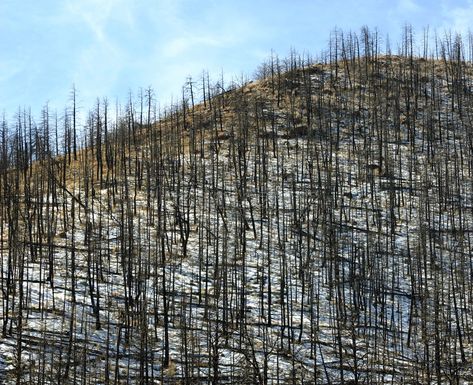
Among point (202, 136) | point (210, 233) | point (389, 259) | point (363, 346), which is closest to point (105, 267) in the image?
point (210, 233)

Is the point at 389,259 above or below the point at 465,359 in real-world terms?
above

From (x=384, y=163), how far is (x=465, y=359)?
23756 millimetres

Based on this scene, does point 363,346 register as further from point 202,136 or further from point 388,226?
point 202,136

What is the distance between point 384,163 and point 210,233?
62.6 feet

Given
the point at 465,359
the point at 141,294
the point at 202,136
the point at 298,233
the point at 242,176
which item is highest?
the point at 202,136

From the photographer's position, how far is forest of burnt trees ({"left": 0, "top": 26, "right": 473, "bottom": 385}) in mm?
24281

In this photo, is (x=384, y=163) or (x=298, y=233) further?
(x=384, y=163)

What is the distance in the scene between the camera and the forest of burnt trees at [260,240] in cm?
2428

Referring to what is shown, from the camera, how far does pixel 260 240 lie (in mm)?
35875

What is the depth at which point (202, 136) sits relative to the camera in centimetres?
5375

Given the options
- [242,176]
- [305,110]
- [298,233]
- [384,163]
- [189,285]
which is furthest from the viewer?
[305,110]

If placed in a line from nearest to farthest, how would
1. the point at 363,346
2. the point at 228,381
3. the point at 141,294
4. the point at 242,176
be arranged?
the point at 228,381
the point at 363,346
the point at 141,294
the point at 242,176

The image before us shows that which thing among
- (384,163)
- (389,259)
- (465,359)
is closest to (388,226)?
(389,259)

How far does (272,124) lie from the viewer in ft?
177
